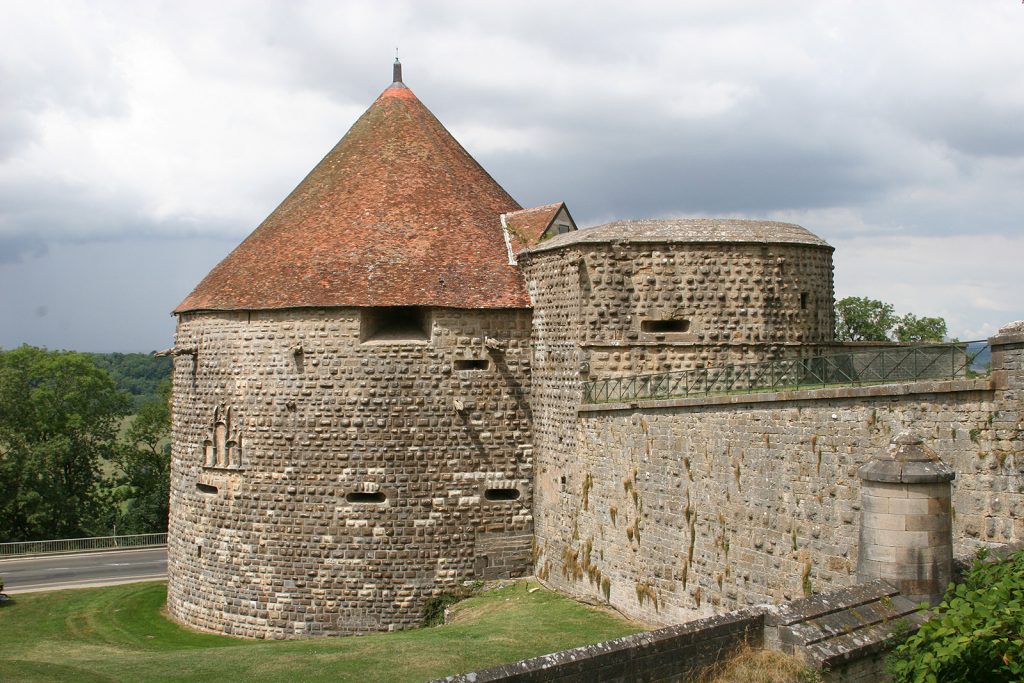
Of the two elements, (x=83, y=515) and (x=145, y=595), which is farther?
(x=83, y=515)

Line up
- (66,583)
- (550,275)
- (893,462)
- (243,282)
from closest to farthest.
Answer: (893,462) → (550,275) → (243,282) → (66,583)

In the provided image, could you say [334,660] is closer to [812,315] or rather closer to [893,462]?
[893,462]

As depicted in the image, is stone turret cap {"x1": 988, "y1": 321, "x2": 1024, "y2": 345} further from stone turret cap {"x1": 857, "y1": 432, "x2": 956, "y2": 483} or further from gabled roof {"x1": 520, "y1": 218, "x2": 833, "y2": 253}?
gabled roof {"x1": 520, "y1": 218, "x2": 833, "y2": 253}

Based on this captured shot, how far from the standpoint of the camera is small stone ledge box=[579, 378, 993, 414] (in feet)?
39.3

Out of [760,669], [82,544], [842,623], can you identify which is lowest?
[82,544]

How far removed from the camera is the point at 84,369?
157 ft

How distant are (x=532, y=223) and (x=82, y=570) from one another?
66.5 ft

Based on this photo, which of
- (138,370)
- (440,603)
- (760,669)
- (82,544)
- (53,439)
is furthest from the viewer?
(138,370)

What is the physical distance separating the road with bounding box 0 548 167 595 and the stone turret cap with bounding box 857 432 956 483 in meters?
26.8

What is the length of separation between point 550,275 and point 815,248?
552 centimetres

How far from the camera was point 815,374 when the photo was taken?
1480 cm

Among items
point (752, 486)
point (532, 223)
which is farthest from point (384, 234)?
point (752, 486)

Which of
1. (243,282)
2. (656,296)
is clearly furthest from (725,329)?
(243,282)

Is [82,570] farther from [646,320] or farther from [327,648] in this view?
[646,320]
